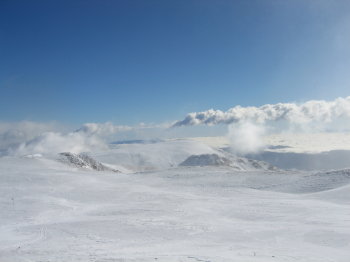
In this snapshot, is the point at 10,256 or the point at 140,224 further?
the point at 140,224

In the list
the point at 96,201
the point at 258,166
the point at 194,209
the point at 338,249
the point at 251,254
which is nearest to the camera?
the point at 251,254

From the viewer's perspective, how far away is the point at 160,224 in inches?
902

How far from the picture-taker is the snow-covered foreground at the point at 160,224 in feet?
51.8

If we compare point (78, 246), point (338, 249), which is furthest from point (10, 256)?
point (338, 249)

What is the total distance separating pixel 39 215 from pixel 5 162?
40011mm

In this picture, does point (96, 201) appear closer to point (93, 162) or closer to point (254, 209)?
point (254, 209)

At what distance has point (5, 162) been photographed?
61.2 metres

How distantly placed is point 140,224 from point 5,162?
155 feet

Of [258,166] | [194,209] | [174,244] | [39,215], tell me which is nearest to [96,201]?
[39,215]

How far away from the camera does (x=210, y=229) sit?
21844 millimetres

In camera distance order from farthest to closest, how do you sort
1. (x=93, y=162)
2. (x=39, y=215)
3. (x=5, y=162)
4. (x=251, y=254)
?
(x=93, y=162)
(x=5, y=162)
(x=39, y=215)
(x=251, y=254)

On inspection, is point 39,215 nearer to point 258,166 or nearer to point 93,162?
point 93,162

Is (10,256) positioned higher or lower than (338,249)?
higher

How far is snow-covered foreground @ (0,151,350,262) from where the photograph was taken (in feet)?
51.8
